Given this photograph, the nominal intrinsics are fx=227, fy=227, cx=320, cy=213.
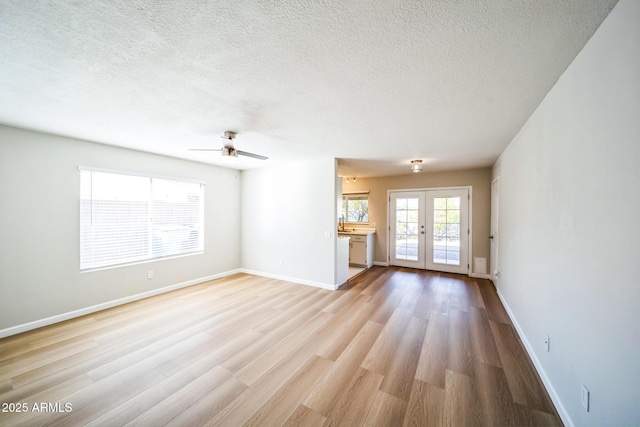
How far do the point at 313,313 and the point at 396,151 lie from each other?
9.51 ft

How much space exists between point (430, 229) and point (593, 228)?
4.65m

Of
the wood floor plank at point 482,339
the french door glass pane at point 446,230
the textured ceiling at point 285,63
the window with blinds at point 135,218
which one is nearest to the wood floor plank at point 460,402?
the wood floor plank at point 482,339

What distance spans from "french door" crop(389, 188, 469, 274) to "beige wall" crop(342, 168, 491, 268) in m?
0.16

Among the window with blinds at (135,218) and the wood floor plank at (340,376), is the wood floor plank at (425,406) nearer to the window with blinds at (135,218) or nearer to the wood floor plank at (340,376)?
the wood floor plank at (340,376)

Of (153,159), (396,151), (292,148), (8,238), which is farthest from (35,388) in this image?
(396,151)

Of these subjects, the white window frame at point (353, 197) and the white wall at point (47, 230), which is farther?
the white window frame at point (353, 197)

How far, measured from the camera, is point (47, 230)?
9.75 feet

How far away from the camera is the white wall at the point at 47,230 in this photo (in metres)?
2.71

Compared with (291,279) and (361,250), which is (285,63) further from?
(361,250)

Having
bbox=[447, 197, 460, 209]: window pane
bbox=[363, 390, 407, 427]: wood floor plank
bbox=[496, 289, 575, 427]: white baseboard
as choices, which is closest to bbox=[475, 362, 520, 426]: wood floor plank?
bbox=[496, 289, 575, 427]: white baseboard

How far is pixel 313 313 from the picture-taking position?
330cm

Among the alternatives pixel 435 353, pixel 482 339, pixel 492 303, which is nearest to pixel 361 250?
pixel 492 303

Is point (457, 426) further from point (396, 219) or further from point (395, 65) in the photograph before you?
point (396, 219)

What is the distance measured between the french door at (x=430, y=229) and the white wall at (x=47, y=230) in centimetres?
557
